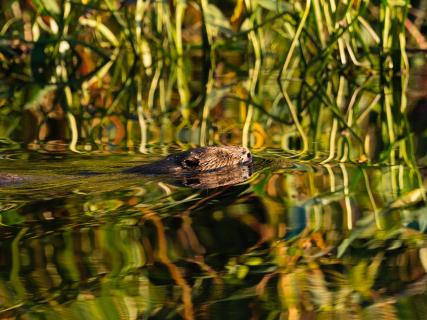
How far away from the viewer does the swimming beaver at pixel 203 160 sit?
6.77 m

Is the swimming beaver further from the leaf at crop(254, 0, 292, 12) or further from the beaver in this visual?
the leaf at crop(254, 0, 292, 12)

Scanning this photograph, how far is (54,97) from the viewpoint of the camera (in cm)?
1009

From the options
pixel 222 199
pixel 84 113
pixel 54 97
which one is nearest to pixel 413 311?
pixel 222 199

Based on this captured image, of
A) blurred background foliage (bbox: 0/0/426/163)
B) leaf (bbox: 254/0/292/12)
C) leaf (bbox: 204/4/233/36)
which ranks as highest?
leaf (bbox: 254/0/292/12)

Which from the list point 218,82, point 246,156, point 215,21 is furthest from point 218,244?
point 218,82

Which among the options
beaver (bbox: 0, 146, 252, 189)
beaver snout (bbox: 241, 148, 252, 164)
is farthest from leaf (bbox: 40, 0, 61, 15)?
beaver snout (bbox: 241, 148, 252, 164)

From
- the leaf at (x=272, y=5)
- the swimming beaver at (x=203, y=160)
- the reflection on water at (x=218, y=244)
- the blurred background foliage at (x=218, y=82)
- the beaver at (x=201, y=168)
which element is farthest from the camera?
the leaf at (x=272, y=5)

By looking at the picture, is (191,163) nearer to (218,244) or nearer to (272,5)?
(218,244)

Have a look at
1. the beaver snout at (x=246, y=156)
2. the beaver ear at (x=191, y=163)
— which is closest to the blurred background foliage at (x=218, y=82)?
the beaver snout at (x=246, y=156)

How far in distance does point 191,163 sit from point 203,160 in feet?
0.30

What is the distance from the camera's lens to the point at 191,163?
272 inches

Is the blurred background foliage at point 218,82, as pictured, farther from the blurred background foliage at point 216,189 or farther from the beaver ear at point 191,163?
the beaver ear at point 191,163

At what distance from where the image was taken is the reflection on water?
3.88 metres

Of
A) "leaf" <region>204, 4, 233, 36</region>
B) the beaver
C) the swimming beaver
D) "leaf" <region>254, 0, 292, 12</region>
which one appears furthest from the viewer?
"leaf" <region>204, 4, 233, 36</region>
